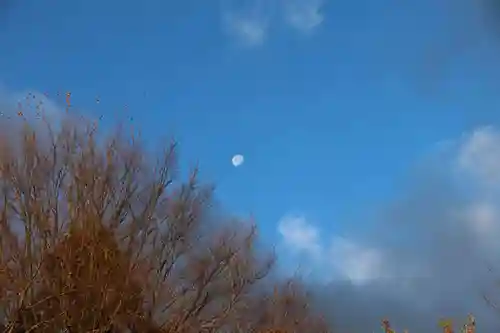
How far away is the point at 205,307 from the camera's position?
2275 cm

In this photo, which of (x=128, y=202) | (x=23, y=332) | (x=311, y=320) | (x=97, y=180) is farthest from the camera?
(x=311, y=320)

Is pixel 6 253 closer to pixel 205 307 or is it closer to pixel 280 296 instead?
pixel 205 307

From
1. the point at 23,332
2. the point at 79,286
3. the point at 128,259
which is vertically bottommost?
the point at 23,332

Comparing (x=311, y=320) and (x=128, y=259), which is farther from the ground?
(x=311, y=320)

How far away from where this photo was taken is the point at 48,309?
58.2ft

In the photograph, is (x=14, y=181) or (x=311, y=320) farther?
(x=311, y=320)

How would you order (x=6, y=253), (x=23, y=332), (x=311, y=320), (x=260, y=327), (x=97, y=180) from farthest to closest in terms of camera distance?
1. (x=311, y=320)
2. (x=260, y=327)
3. (x=97, y=180)
4. (x=6, y=253)
5. (x=23, y=332)

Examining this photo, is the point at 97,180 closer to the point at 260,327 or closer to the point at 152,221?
the point at 152,221

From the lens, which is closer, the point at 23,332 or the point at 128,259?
the point at 23,332

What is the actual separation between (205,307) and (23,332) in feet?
22.7

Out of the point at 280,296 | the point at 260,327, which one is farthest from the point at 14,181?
the point at 280,296

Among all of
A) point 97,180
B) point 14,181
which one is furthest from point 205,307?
point 14,181

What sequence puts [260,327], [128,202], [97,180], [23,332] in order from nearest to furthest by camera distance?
[23,332], [97,180], [128,202], [260,327]

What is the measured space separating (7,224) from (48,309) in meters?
2.97
